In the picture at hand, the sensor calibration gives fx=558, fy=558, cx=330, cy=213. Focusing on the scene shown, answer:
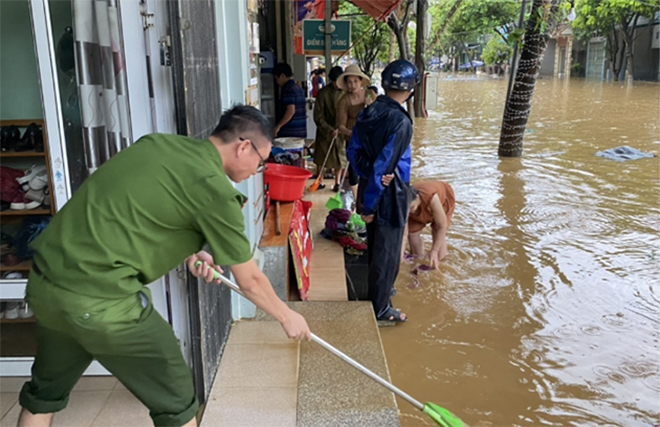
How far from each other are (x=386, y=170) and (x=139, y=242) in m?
2.37

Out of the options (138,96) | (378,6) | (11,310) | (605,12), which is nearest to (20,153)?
(11,310)

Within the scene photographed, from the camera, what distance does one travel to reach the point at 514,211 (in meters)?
7.53

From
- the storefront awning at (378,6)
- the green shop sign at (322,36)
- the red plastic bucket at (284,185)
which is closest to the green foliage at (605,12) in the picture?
the storefront awning at (378,6)

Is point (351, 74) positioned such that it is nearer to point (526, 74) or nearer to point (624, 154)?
point (526, 74)

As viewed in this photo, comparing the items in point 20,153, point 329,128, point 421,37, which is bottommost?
point 329,128

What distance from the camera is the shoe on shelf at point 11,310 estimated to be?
3.22 metres

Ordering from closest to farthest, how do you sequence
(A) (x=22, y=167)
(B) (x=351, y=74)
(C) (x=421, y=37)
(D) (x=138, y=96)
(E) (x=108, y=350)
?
1. (E) (x=108, y=350)
2. (D) (x=138, y=96)
3. (A) (x=22, y=167)
4. (B) (x=351, y=74)
5. (C) (x=421, y=37)

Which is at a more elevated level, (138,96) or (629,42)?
(629,42)

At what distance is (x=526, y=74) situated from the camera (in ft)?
31.9

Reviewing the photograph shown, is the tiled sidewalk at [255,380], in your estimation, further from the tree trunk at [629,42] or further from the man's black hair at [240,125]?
the tree trunk at [629,42]

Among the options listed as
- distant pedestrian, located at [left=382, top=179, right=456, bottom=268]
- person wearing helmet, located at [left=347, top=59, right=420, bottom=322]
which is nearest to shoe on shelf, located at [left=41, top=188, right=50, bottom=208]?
person wearing helmet, located at [left=347, top=59, right=420, bottom=322]

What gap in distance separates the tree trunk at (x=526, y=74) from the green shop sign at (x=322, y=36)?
318 centimetres

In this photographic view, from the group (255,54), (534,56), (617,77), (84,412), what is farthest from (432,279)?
(617,77)

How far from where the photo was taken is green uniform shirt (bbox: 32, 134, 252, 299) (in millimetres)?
1769
